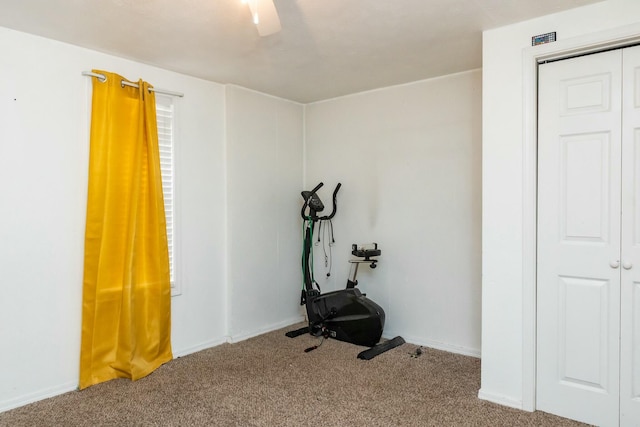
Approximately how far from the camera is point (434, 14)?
2.56 meters

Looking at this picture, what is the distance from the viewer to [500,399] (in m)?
2.75

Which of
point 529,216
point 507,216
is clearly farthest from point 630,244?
point 507,216

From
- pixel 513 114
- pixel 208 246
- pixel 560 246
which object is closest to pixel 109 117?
pixel 208 246

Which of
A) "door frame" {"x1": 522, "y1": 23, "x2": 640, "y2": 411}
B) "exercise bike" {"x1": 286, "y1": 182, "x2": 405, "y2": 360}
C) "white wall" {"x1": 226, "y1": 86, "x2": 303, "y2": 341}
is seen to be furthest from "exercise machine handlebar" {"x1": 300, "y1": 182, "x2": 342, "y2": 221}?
"door frame" {"x1": 522, "y1": 23, "x2": 640, "y2": 411}

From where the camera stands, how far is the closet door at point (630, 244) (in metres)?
2.38

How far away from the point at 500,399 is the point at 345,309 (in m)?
1.58

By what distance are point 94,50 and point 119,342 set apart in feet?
7.10

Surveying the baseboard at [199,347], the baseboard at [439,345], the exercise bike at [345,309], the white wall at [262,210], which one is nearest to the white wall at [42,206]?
the baseboard at [199,347]

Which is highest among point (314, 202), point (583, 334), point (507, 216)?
point (314, 202)

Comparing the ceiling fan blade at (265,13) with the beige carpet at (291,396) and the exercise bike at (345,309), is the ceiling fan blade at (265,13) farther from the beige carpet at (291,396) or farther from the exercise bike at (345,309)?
the exercise bike at (345,309)

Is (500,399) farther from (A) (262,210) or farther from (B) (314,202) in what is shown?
(A) (262,210)

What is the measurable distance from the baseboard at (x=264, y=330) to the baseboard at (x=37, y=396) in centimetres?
138

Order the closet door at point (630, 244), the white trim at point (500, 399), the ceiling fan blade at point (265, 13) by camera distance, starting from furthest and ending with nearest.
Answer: the white trim at point (500, 399)
the closet door at point (630, 244)
the ceiling fan blade at point (265, 13)

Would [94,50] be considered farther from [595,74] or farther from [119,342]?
[595,74]
